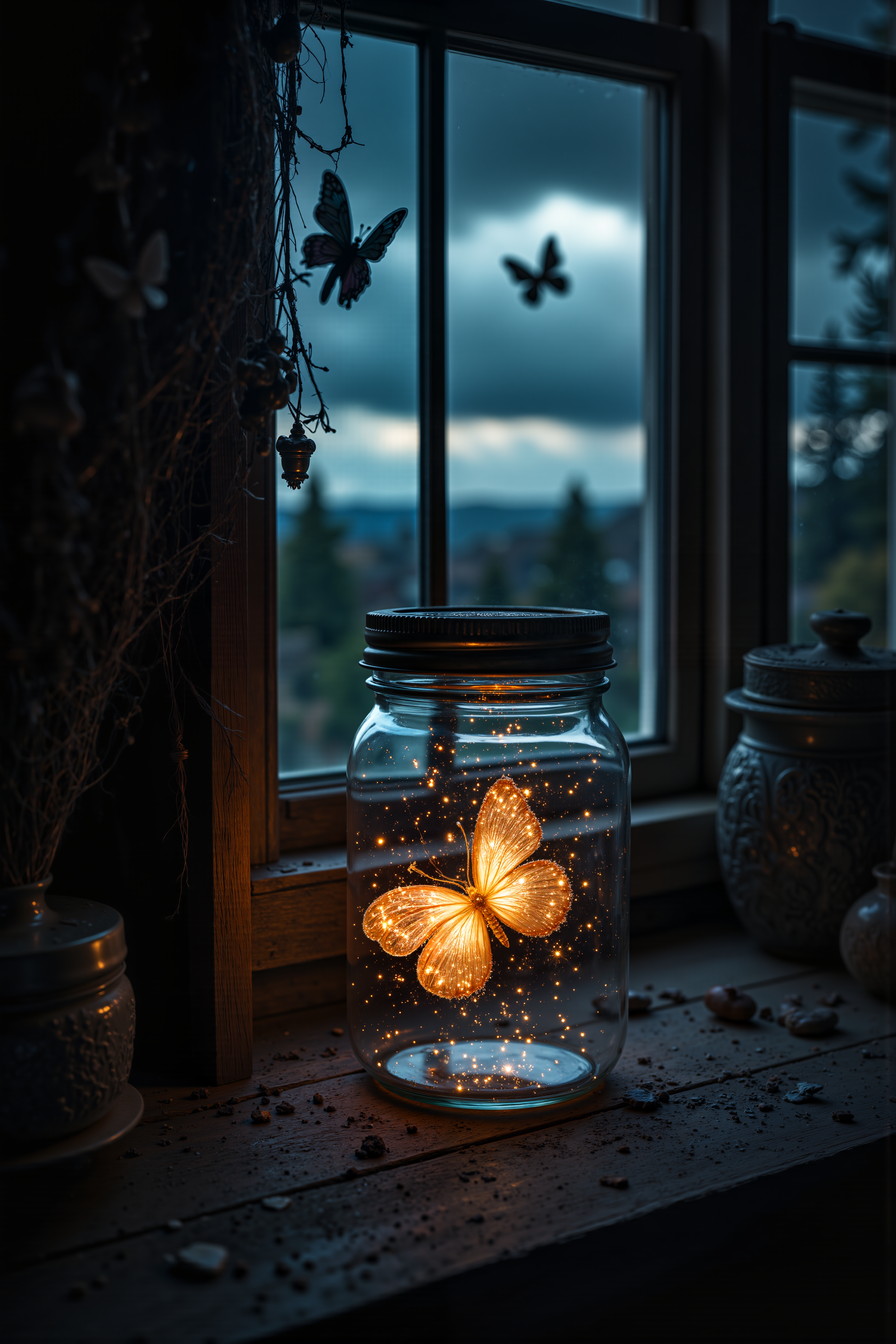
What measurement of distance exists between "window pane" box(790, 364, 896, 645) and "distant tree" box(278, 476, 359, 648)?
116 inches

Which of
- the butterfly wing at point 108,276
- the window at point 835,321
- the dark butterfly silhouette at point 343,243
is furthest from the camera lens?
the window at point 835,321

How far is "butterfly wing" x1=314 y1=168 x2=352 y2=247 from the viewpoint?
2.73 feet

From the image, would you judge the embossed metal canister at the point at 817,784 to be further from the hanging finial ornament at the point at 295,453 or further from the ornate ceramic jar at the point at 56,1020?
the ornate ceramic jar at the point at 56,1020

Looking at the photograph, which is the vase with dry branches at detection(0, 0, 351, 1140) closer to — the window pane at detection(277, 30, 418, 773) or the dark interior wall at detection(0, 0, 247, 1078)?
the dark interior wall at detection(0, 0, 247, 1078)

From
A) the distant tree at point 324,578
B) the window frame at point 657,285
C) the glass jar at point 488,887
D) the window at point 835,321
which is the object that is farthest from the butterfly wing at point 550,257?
the distant tree at point 324,578

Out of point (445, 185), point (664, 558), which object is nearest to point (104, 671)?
point (445, 185)

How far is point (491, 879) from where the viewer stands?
88 centimetres

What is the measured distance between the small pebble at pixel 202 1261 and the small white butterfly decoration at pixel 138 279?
552 mm

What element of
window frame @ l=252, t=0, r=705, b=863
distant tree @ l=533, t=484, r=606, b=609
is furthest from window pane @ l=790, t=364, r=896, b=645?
distant tree @ l=533, t=484, r=606, b=609

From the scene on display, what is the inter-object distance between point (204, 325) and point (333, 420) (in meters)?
0.35

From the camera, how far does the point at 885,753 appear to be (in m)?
1.12

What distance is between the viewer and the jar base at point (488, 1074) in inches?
32.8

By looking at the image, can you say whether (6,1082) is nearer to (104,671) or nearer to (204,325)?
(104,671)

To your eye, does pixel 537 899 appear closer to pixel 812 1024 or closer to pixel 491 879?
pixel 491 879
